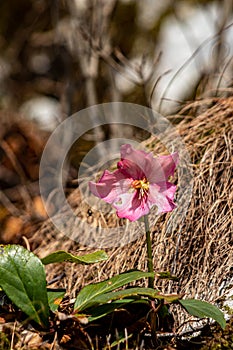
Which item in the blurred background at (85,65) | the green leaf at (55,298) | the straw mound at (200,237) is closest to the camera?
the green leaf at (55,298)

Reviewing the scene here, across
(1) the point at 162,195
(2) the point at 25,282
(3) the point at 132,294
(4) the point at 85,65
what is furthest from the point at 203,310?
(4) the point at 85,65

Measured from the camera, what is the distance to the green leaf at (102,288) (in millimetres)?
1258

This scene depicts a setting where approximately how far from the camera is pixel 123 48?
424 cm

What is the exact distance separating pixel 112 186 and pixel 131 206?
0.23 feet

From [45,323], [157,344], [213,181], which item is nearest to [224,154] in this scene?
[213,181]

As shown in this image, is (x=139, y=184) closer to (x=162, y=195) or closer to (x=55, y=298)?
(x=162, y=195)

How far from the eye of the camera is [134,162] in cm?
128

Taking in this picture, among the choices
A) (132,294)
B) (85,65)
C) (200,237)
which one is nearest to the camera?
(132,294)

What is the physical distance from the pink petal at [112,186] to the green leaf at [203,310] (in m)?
0.28

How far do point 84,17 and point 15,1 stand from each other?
65.9 inches

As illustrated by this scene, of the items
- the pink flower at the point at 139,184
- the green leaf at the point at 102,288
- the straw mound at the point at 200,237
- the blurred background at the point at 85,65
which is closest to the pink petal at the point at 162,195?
the pink flower at the point at 139,184

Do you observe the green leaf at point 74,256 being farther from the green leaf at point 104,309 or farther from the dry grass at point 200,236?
the dry grass at point 200,236

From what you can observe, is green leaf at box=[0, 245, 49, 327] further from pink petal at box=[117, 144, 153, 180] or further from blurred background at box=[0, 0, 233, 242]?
blurred background at box=[0, 0, 233, 242]

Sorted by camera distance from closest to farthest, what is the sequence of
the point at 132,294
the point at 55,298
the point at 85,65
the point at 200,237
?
the point at 132,294 < the point at 55,298 < the point at 200,237 < the point at 85,65
